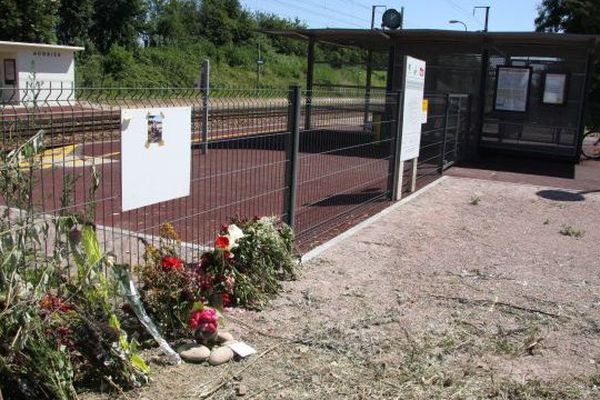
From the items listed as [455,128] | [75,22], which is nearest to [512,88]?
[455,128]

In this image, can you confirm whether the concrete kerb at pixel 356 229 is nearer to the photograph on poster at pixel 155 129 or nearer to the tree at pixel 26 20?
the photograph on poster at pixel 155 129

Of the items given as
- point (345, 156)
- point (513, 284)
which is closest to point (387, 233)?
point (345, 156)

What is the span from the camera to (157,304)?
4.30 m

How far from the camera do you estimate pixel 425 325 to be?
5.00 meters

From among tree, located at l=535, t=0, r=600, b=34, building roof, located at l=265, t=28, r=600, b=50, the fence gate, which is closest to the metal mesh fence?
the fence gate

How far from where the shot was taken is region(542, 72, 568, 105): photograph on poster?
647 inches

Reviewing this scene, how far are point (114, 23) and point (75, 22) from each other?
10.3 feet

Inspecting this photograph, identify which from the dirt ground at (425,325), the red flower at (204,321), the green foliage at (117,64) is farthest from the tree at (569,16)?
the red flower at (204,321)

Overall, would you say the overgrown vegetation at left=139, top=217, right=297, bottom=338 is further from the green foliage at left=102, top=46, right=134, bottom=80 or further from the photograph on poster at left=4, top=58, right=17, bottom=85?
the green foliage at left=102, top=46, right=134, bottom=80

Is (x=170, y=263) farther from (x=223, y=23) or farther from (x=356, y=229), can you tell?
(x=223, y=23)

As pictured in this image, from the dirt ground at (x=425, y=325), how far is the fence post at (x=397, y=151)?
5.70ft

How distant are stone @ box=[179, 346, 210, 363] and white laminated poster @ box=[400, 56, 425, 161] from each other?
20.4ft

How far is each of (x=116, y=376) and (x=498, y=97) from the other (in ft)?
49.6

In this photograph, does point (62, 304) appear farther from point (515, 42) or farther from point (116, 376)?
point (515, 42)
